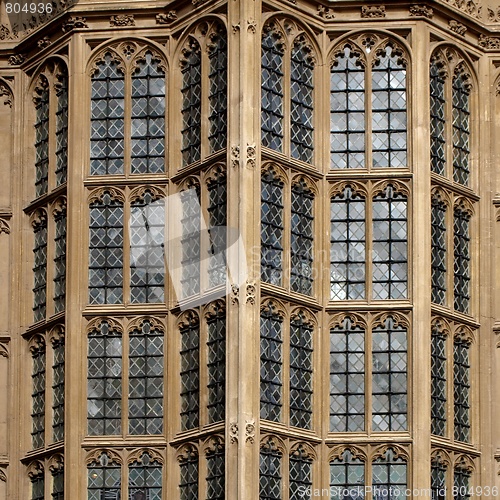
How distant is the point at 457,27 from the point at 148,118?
6.17 m

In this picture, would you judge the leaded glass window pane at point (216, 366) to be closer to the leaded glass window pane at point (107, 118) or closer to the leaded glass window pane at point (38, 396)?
the leaded glass window pane at point (38, 396)

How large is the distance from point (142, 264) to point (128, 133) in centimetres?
258

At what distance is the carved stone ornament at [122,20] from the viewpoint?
5091 cm

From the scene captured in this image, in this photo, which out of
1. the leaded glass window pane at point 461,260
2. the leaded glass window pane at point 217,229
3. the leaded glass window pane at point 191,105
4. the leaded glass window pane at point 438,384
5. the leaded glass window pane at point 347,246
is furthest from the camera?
the leaded glass window pane at point 461,260

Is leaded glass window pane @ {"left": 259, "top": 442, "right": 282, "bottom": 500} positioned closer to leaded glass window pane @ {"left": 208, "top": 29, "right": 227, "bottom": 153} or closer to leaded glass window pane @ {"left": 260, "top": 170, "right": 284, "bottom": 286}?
leaded glass window pane @ {"left": 260, "top": 170, "right": 284, "bottom": 286}

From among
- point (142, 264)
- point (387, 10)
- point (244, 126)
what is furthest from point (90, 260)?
point (387, 10)

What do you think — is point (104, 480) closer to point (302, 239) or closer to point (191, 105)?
point (302, 239)

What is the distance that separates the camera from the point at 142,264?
49.9 meters

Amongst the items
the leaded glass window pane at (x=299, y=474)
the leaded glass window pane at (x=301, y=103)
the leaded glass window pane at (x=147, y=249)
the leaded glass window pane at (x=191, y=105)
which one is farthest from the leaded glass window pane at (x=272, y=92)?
the leaded glass window pane at (x=299, y=474)

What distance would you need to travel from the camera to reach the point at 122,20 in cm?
5091

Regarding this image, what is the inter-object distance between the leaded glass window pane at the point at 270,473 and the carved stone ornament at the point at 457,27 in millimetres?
9129

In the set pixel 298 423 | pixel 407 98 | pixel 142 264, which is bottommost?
pixel 298 423

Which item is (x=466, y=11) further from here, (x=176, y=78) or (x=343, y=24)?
(x=176, y=78)

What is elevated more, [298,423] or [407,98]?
[407,98]
